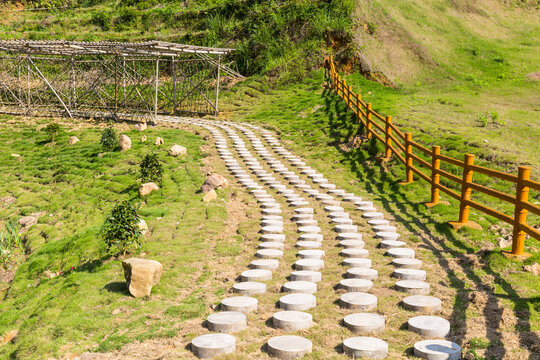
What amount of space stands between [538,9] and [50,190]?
38.5 meters

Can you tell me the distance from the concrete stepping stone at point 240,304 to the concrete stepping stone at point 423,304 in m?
1.80

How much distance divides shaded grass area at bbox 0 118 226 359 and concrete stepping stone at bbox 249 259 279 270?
648 millimetres

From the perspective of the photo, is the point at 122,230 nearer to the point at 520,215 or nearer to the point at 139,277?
the point at 139,277

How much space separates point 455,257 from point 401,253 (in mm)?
845

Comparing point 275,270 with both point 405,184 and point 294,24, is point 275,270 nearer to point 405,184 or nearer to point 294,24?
point 405,184

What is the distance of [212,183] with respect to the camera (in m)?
11.8

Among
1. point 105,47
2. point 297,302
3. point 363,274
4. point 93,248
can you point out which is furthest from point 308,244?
point 105,47

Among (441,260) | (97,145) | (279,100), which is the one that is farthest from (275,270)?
(279,100)

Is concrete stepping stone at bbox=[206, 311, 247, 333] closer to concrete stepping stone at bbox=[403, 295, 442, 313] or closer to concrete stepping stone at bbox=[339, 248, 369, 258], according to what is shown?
concrete stepping stone at bbox=[403, 295, 442, 313]

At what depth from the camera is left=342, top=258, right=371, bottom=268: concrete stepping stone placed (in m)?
6.94

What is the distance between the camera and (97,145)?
16734 mm

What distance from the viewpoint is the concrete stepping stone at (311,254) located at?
7.36 meters

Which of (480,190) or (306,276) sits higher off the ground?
(480,190)

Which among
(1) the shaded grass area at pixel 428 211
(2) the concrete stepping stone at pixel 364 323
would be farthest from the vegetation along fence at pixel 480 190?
(2) the concrete stepping stone at pixel 364 323
